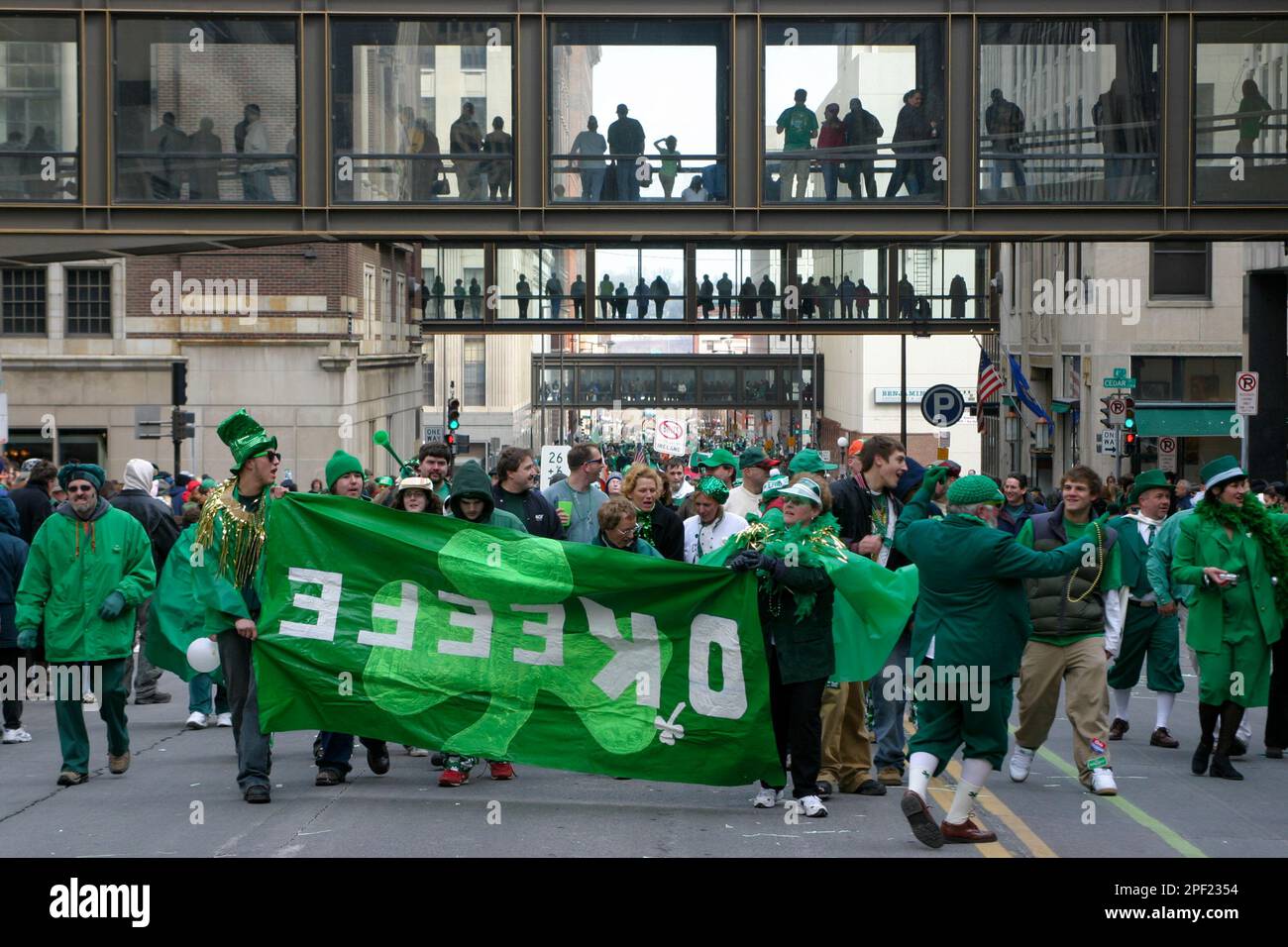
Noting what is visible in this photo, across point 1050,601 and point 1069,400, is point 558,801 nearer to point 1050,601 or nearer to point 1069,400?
point 1050,601

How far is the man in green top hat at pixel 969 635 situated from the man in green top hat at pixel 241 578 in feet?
12.7

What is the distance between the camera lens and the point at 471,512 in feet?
34.7

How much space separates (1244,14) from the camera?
68.2 feet

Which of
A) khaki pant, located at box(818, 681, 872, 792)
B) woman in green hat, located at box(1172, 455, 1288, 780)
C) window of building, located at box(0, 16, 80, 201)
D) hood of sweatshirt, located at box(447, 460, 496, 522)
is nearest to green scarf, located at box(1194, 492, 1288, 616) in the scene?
woman in green hat, located at box(1172, 455, 1288, 780)

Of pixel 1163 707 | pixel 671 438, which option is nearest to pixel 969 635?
pixel 1163 707

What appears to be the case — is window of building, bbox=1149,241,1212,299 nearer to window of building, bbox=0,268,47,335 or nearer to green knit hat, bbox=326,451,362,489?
window of building, bbox=0,268,47,335

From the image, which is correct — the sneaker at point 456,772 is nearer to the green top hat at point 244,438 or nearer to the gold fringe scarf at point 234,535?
the gold fringe scarf at point 234,535

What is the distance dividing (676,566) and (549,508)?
77.1 inches

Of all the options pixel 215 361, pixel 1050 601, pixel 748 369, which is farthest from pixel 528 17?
pixel 748 369

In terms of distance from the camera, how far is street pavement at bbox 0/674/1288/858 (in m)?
8.80

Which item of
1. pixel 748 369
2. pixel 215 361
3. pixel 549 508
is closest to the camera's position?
pixel 549 508

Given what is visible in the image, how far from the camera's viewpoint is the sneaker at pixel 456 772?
1047 centimetres

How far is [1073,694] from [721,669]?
2.45 meters

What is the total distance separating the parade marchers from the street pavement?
0.23 metres
